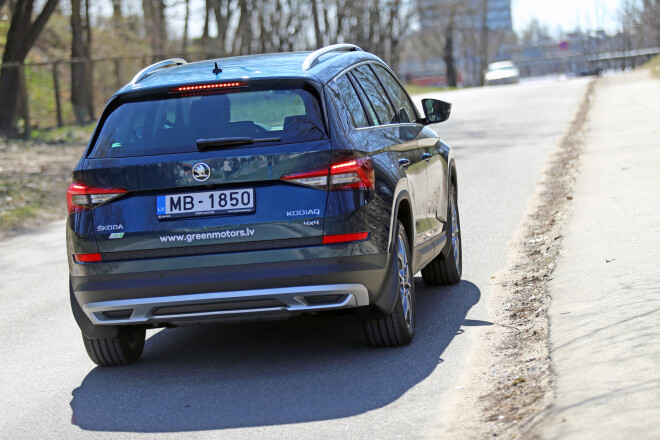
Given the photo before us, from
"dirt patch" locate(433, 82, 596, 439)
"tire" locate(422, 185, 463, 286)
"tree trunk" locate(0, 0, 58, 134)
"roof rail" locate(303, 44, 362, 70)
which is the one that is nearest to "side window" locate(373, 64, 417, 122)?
"roof rail" locate(303, 44, 362, 70)

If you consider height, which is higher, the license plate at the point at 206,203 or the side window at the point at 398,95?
the side window at the point at 398,95

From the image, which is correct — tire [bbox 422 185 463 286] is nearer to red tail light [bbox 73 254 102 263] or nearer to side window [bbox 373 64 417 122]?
side window [bbox 373 64 417 122]

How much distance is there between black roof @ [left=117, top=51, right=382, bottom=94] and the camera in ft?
20.3

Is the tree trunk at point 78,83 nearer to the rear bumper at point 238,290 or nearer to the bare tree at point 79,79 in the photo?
the bare tree at point 79,79

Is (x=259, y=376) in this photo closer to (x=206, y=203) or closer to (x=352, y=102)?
(x=206, y=203)

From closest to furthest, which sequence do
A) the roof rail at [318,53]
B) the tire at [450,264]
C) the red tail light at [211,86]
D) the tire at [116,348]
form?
1. the red tail light at [211,86]
2. the roof rail at [318,53]
3. the tire at [116,348]
4. the tire at [450,264]

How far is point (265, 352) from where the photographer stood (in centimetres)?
677

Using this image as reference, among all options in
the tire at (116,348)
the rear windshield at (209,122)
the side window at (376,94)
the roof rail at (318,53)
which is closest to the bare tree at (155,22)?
the roof rail at (318,53)

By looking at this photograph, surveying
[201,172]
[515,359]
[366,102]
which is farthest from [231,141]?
[515,359]

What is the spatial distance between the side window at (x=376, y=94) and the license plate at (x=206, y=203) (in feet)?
4.66

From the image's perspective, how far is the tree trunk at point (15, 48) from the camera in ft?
89.7

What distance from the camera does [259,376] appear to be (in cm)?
620

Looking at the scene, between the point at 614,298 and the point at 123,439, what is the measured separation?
3095 mm

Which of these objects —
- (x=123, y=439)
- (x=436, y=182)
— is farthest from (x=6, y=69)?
(x=123, y=439)
